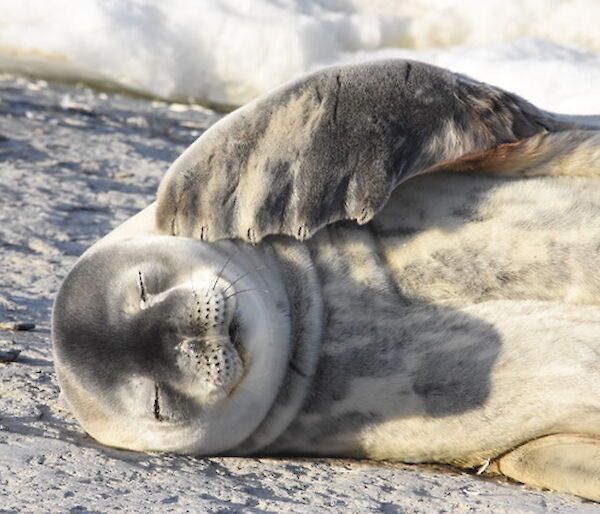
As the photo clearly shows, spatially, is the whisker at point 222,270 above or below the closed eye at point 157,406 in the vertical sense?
above

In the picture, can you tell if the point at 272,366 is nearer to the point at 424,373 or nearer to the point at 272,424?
the point at 272,424

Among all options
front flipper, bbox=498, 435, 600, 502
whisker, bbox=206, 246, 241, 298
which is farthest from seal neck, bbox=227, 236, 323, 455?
front flipper, bbox=498, 435, 600, 502

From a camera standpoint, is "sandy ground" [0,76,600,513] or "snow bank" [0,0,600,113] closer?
"sandy ground" [0,76,600,513]

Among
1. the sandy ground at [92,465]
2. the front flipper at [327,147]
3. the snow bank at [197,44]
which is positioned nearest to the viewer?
the sandy ground at [92,465]

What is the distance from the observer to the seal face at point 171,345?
2920 millimetres

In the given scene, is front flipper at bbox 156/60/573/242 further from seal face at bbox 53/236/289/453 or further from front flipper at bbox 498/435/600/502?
front flipper at bbox 498/435/600/502

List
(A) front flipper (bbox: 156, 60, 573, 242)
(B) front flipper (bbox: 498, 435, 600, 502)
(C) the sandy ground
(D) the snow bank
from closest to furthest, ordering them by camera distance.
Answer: (C) the sandy ground → (B) front flipper (bbox: 498, 435, 600, 502) → (A) front flipper (bbox: 156, 60, 573, 242) → (D) the snow bank

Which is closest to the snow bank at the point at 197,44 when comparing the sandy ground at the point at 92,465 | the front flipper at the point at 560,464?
the sandy ground at the point at 92,465

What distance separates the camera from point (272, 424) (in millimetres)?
3062

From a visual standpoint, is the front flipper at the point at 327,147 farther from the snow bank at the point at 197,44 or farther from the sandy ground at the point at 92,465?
the snow bank at the point at 197,44

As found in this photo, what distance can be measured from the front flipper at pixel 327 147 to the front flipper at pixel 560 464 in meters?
0.65

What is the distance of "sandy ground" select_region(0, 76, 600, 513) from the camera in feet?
8.36

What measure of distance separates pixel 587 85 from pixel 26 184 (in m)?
2.62

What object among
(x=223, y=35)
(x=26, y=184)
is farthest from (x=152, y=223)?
(x=223, y=35)
